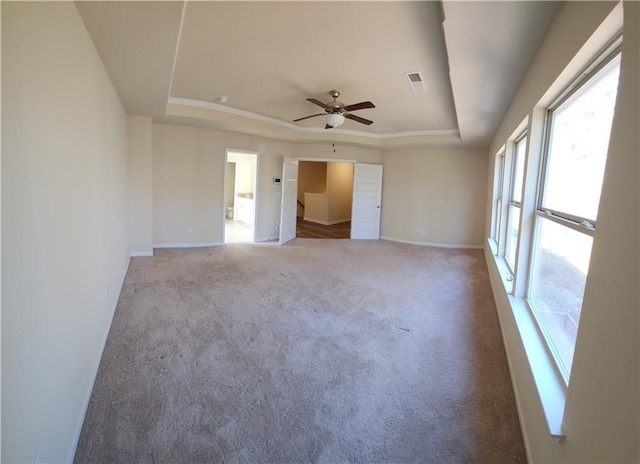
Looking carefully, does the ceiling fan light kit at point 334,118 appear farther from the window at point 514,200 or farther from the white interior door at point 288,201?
the white interior door at point 288,201

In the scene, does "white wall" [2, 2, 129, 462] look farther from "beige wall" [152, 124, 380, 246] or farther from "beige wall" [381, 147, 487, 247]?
"beige wall" [381, 147, 487, 247]

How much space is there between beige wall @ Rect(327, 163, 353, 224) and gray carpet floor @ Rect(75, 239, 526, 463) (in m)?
6.11

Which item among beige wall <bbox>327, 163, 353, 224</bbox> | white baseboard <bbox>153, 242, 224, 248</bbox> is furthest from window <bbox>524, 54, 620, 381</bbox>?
beige wall <bbox>327, 163, 353, 224</bbox>

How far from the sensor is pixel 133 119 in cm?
484

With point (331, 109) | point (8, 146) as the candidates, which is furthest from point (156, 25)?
point (331, 109)

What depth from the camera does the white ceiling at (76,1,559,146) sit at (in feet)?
6.82

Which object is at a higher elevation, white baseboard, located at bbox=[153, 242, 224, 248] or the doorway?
the doorway

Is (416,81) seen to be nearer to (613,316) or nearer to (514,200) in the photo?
(514,200)

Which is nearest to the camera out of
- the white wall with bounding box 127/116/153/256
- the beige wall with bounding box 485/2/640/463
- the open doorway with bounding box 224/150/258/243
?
the beige wall with bounding box 485/2/640/463

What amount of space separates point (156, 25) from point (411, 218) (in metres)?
6.39

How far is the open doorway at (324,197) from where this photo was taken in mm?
9906

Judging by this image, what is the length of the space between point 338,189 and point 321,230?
1.89 metres

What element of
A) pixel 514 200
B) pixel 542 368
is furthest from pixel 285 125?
pixel 542 368

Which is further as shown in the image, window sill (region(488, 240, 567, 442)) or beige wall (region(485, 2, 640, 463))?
window sill (region(488, 240, 567, 442))
